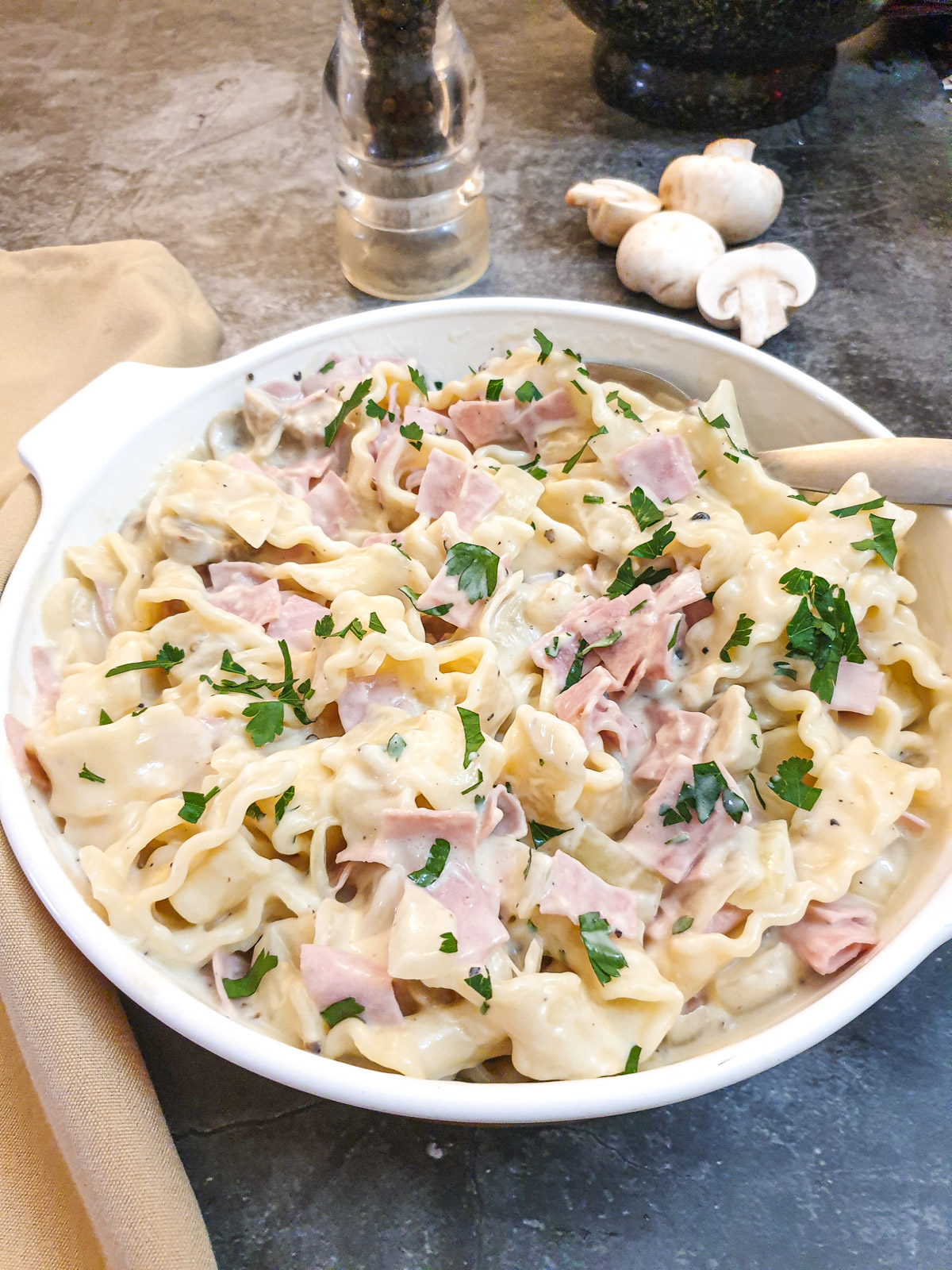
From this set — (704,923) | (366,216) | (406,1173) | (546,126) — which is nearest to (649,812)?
(704,923)

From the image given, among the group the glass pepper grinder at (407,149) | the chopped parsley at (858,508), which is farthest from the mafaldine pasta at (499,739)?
the glass pepper grinder at (407,149)

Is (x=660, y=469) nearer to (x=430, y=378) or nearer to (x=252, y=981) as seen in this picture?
(x=430, y=378)

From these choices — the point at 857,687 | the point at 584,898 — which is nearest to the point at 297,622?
the point at 584,898

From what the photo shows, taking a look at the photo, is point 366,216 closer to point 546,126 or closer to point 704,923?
point 546,126

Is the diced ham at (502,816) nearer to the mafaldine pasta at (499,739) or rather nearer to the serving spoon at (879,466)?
the mafaldine pasta at (499,739)

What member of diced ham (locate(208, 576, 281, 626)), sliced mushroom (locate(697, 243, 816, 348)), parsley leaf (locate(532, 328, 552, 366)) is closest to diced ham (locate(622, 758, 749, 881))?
diced ham (locate(208, 576, 281, 626))

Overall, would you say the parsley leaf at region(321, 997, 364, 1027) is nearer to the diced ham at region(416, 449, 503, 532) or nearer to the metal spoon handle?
the diced ham at region(416, 449, 503, 532)
